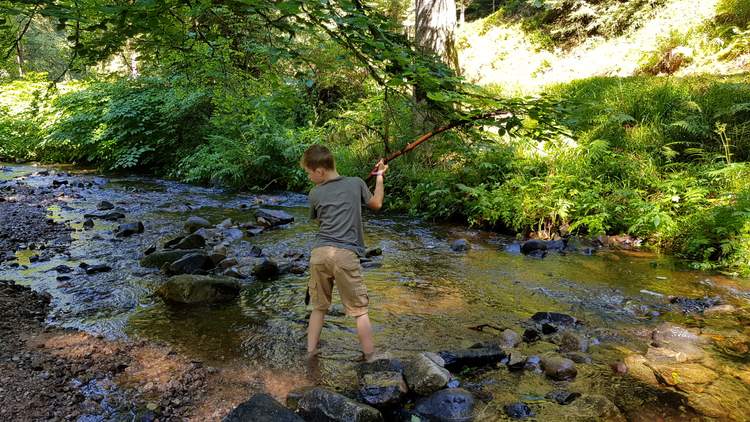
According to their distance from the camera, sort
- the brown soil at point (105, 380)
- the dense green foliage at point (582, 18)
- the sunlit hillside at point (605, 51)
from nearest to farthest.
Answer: the brown soil at point (105, 380)
the sunlit hillside at point (605, 51)
the dense green foliage at point (582, 18)

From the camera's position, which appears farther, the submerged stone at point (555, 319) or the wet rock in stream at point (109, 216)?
the wet rock in stream at point (109, 216)

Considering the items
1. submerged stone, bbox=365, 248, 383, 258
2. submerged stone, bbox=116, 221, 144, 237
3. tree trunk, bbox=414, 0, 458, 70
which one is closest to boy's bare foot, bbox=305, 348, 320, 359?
submerged stone, bbox=365, 248, 383, 258

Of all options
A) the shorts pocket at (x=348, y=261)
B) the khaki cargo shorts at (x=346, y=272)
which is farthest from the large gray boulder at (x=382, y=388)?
the shorts pocket at (x=348, y=261)

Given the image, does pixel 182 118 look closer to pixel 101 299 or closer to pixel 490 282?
pixel 101 299

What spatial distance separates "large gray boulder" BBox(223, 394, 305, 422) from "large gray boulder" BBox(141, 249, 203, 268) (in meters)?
4.45

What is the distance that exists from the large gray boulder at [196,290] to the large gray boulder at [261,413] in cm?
277

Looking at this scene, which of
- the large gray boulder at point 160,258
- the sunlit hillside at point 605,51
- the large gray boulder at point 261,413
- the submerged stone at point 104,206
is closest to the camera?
the large gray boulder at point 261,413

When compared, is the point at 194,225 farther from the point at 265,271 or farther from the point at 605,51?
the point at 605,51

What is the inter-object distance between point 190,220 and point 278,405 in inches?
288

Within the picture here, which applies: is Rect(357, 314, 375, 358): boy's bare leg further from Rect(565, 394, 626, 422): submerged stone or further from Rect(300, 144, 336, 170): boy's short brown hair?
Rect(565, 394, 626, 422): submerged stone

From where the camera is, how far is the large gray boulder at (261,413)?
309cm

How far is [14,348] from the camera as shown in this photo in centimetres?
417

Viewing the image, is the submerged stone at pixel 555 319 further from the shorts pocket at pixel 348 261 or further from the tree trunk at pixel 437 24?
the tree trunk at pixel 437 24

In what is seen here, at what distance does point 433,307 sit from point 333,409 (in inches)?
99.8
